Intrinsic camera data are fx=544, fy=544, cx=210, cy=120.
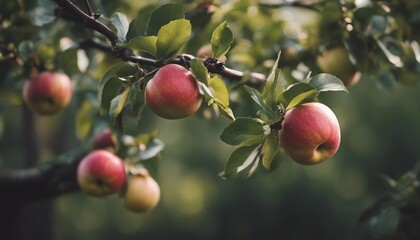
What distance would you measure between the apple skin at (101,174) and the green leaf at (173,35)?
21.6 inches

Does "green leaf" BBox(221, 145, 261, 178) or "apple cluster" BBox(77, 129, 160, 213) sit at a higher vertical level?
"green leaf" BBox(221, 145, 261, 178)

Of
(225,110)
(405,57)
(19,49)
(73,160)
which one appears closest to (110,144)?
(73,160)

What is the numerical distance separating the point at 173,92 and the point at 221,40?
151mm

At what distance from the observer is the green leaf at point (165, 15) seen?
1.12m

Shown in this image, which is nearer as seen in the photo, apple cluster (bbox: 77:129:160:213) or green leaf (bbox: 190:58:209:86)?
green leaf (bbox: 190:58:209:86)

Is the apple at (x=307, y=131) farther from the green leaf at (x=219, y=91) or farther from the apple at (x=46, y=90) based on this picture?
the apple at (x=46, y=90)

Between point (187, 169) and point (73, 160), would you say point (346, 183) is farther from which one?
point (73, 160)

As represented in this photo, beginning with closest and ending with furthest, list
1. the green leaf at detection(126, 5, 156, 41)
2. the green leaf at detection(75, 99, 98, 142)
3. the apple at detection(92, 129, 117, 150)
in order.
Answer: the green leaf at detection(126, 5, 156, 41)
the apple at detection(92, 129, 117, 150)
the green leaf at detection(75, 99, 98, 142)

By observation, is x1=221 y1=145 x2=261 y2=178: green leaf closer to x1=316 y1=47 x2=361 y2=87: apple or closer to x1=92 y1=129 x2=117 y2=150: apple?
x1=316 y1=47 x2=361 y2=87: apple

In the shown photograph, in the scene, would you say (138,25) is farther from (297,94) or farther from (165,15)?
(297,94)

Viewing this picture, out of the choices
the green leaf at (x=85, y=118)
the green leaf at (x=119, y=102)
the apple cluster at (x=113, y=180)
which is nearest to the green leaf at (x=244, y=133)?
the green leaf at (x=119, y=102)

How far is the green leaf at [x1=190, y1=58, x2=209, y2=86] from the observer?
1.04 meters

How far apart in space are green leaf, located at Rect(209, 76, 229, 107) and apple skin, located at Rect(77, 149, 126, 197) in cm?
56

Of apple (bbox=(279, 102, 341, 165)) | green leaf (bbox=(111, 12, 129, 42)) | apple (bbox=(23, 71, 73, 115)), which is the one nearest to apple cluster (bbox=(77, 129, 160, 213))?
apple (bbox=(23, 71, 73, 115))
